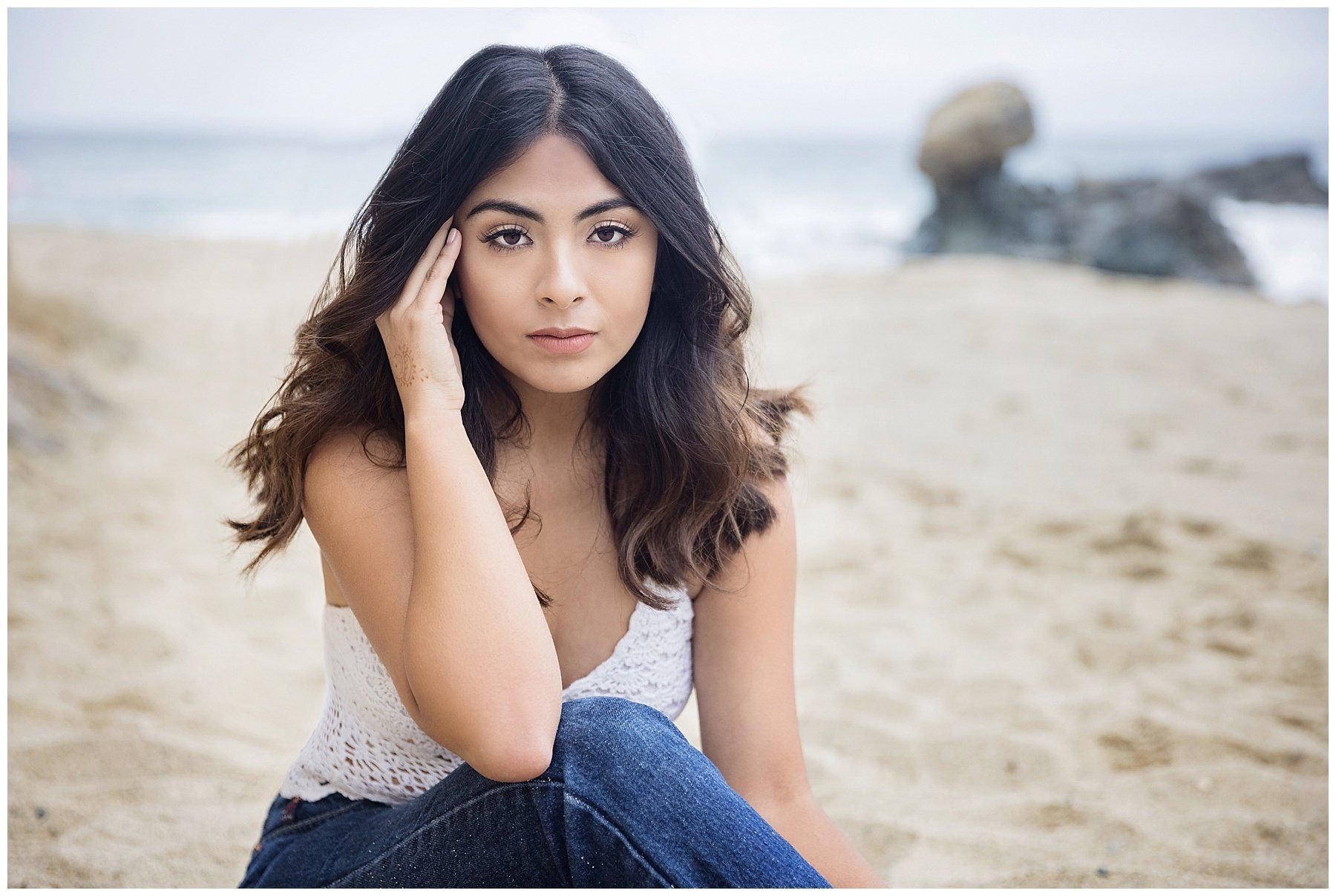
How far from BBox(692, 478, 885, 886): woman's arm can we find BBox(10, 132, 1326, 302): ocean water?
1.74m

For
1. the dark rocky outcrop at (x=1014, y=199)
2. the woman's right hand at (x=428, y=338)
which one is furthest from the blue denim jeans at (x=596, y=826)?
the dark rocky outcrop at (x=1014, y=199)

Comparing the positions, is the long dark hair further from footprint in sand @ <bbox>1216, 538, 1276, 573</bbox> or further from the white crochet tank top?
footprint in sand @ <bbox>1216, 538, 1276, 573</bbox>

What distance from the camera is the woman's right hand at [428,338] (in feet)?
5.08

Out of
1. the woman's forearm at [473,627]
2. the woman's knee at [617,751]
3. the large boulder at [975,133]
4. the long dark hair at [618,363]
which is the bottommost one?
the woman's knee at [617,751]

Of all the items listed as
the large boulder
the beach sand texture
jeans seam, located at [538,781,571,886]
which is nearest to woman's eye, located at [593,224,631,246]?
the beach sand texture

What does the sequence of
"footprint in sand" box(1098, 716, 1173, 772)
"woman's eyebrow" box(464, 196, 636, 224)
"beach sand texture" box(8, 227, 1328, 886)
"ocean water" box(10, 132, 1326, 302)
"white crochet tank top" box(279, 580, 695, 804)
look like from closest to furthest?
"woman's eyebrow" box(464, 196, 636, 224), "white crochet tank top" box(279, 580, 695, 804), "beach sand texture" box(8, 227, 1328, 886), "footprint in sand" box(1098, 716, 1173, 772), "ocean water" box(10, 132, 1326, 302)

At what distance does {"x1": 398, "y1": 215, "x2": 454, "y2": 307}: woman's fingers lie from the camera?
62.0 inches

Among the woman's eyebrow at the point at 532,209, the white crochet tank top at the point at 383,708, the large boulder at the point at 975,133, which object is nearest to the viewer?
the woman's eyebrow at the point at 532,209

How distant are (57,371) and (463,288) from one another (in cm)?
508

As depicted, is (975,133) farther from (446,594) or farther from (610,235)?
(446,594)

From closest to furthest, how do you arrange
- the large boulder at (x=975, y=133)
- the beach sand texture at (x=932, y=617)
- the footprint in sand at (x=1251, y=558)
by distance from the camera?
the beach sand texture at (x=932, y=617), the footprint in sand at (x=1251, y=558), the large boulder at (x=975, y=133)

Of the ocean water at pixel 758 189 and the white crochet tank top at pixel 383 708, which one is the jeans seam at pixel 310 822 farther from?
the ocean water at pixel 758 189

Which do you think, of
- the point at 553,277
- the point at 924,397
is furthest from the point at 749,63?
the point at 553,277

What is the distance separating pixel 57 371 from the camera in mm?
5668
